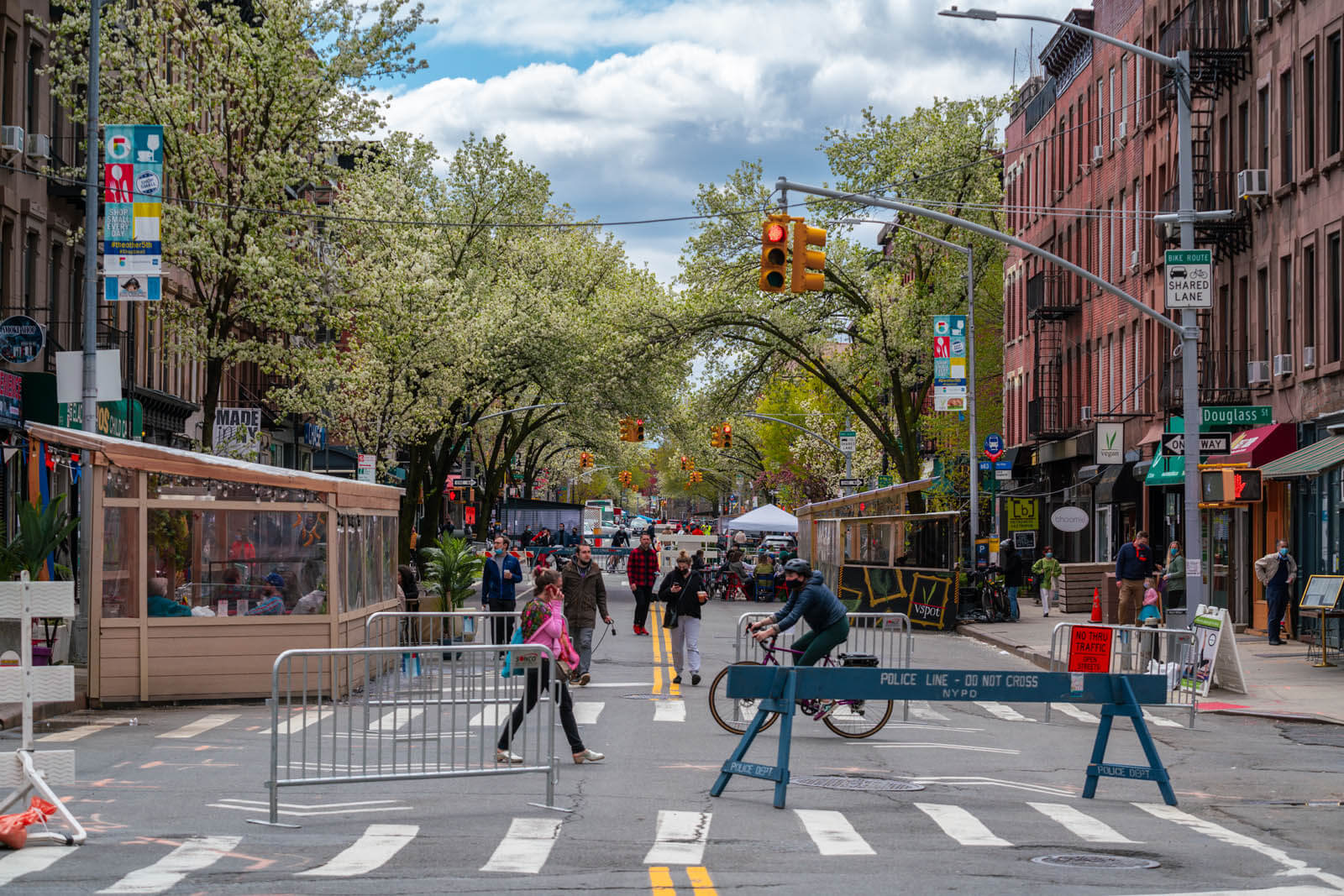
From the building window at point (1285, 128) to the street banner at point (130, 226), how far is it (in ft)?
66.6

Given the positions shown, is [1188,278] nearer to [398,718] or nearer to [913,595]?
[398,718]

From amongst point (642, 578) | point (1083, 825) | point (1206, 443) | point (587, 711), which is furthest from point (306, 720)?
point (642, 578)

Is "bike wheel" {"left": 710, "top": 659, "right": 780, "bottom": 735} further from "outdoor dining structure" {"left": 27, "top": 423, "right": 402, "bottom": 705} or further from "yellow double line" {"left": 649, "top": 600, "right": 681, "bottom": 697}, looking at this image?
"outdoor dining structure" {"left": 27, "top": 423, "right": 402, "bottom": 705}

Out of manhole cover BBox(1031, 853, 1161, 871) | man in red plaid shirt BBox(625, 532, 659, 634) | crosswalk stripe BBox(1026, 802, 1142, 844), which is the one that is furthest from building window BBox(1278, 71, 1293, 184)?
manhole cover BBox(1031, 853, 1161, 871)

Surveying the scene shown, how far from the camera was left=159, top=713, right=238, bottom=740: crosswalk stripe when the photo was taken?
16.5 metres

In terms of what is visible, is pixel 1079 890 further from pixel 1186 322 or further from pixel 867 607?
pixel 867 607

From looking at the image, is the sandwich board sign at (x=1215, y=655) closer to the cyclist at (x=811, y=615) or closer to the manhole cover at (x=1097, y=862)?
the cyclist at (x=811, y=615)

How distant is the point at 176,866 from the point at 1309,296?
26.6m

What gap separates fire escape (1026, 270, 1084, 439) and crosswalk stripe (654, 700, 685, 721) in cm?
3337

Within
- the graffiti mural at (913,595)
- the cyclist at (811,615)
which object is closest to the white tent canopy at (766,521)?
the graffiti mural at (913,595)

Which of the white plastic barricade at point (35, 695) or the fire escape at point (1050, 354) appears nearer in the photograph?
the white plastic barricade at point (35, 695)

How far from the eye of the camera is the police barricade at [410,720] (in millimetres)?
11836

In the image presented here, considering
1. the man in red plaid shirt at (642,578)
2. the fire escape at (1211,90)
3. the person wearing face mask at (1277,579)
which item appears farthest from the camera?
the fire escape at (1211,90)

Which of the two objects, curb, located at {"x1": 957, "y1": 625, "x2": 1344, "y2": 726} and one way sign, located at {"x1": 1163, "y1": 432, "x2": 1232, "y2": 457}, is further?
one way sign, located at {"x1": 1163, "y1": 432, "x2": 1232, "y2": 457}
